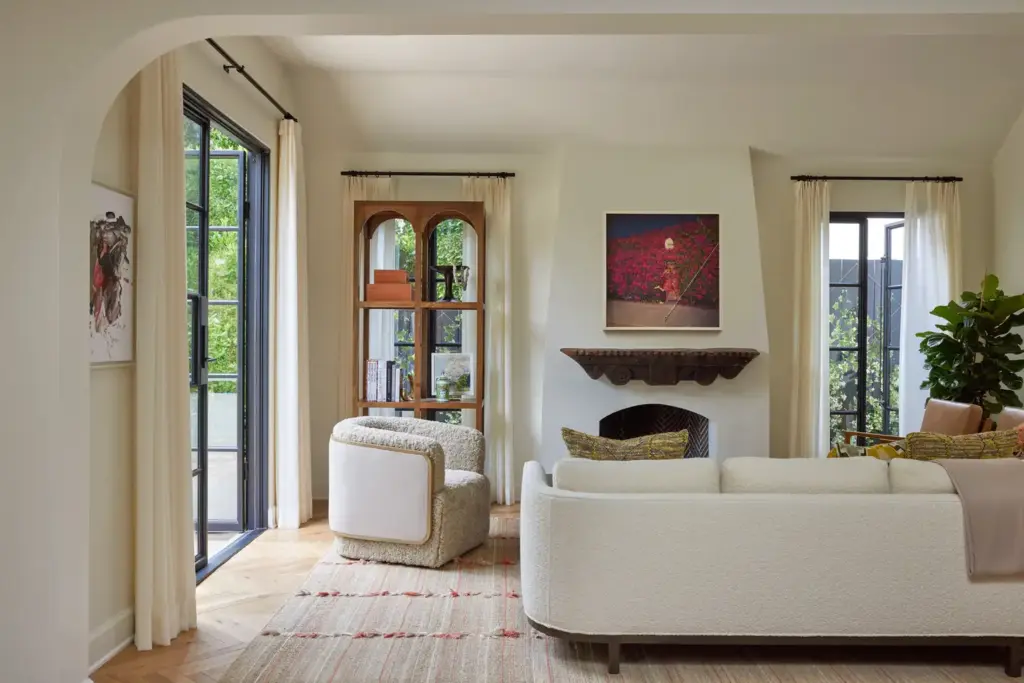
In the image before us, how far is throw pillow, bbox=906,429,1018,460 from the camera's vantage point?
140 inches

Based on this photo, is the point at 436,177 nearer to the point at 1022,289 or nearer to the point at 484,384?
the point at 484,384

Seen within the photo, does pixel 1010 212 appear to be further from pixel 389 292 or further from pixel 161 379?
pixel 161 379

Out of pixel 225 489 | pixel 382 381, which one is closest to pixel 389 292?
pixel 382 381

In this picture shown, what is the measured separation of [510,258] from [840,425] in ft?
10.1

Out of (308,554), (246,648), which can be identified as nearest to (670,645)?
(246,648)

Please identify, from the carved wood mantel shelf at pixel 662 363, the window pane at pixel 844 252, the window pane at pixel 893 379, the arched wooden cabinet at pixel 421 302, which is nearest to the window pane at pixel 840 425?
the window pane at pixel 893 379

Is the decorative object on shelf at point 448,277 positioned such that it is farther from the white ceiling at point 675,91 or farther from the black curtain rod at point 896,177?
the black curtain rod at point 896,177

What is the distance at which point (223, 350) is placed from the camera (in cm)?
532

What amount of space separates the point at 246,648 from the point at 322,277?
3.55 m

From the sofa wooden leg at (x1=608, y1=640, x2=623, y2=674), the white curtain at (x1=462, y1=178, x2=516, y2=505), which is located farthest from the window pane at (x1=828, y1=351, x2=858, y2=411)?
the sofa wooden leg at (x1=608, y1=640, x2=623, y2=674)

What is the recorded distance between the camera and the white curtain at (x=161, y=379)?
349 centimetres

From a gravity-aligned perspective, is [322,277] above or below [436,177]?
below

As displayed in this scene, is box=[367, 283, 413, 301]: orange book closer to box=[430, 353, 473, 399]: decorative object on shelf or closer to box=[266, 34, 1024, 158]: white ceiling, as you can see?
box=[430, 353, 473, 399]: decorative object on shelf

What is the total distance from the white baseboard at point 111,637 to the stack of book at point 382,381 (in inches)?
109
